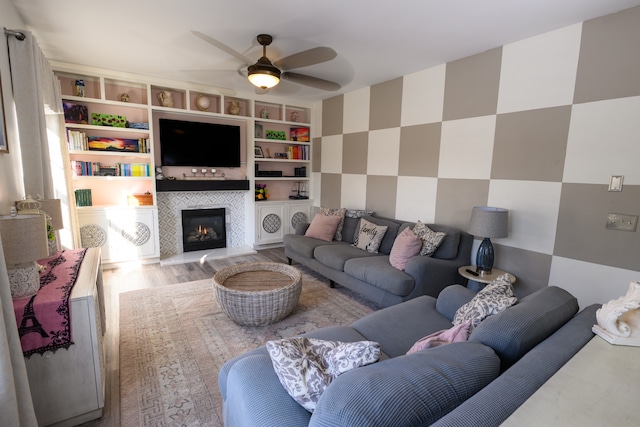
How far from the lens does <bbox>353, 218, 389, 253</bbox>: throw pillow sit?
3717 millimetres

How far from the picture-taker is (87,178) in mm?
4133

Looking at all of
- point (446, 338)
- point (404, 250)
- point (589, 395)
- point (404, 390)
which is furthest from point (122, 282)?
point (589, 395)

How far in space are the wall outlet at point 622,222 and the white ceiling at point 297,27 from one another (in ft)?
4.91

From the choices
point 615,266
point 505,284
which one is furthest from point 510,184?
point 505,284

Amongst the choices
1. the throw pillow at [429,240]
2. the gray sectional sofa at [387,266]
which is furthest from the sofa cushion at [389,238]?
the throw pillow at [429,240]

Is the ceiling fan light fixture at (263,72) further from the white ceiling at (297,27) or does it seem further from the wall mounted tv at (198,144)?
the wall mounted tv at (198,144)

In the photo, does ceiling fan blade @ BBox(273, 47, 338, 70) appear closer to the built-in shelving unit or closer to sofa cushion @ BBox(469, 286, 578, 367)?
the built-in shelving unit

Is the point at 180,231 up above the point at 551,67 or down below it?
below

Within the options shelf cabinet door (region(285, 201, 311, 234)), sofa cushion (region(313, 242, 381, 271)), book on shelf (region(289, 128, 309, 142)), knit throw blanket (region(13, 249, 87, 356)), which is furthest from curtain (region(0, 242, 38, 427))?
book on shelf (region(289, 128, 309, 142))

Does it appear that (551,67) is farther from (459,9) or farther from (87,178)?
(87,178)

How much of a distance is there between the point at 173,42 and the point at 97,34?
0.66m

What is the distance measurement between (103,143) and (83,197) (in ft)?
2.50

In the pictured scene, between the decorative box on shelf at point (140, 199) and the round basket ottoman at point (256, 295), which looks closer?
the round basket ottoman at point (256, 295)

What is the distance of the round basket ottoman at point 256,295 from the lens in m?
2.54
